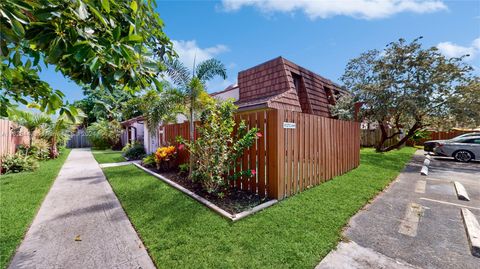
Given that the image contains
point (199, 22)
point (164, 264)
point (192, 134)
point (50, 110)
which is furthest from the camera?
point (192, 134)

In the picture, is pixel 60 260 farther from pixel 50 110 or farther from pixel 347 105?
pixel 347 105

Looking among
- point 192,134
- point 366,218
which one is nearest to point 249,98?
point 192,134

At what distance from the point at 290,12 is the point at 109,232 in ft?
27.2

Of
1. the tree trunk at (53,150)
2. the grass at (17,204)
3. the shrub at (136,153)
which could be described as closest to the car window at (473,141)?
the grass at (17,204)

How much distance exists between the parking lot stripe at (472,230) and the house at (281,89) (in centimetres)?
573

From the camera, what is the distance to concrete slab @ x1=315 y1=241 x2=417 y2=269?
2463mm

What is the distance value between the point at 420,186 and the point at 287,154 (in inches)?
174

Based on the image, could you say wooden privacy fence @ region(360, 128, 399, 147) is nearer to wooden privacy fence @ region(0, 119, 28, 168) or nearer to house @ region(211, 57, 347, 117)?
house @ region(211, 57, 347, 117)

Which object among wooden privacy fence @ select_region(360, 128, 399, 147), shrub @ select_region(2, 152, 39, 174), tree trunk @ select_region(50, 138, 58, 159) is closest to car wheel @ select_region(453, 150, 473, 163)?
wooden privacy fence @ select_region(360, 128, 399, 147)

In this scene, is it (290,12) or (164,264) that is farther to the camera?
(290,12)

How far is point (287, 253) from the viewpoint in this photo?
2.62 metres

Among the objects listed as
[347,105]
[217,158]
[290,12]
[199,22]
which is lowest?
[217,158]

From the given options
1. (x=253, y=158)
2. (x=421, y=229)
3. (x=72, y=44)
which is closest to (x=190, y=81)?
(x=253, y=158)

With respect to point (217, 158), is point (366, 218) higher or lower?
lower
